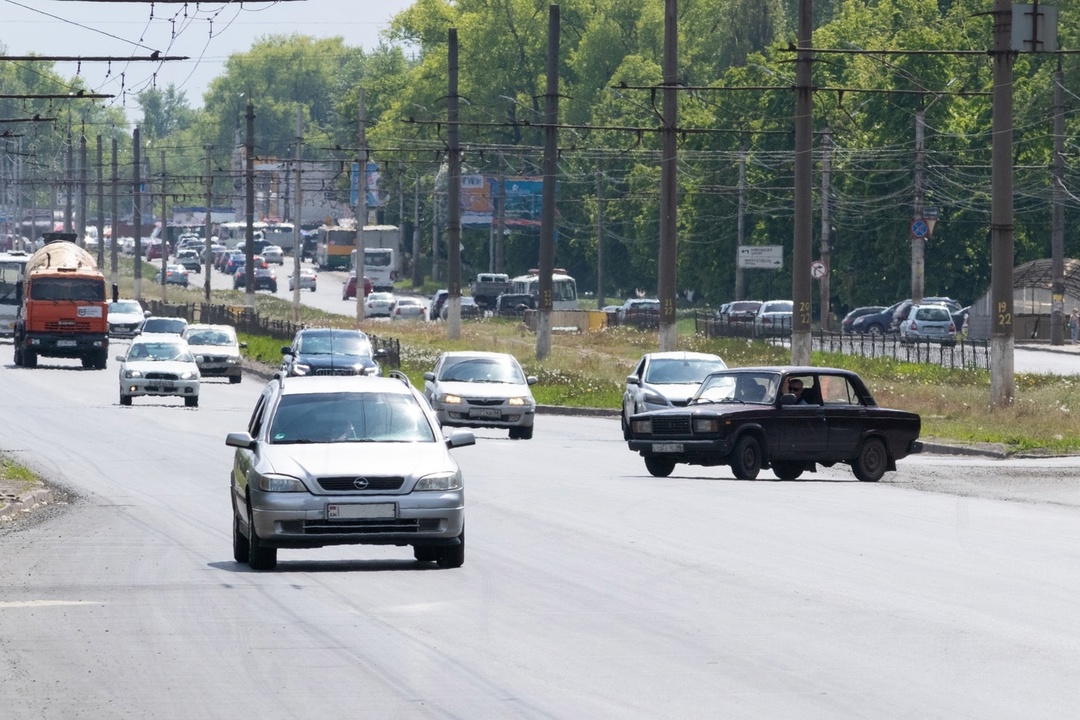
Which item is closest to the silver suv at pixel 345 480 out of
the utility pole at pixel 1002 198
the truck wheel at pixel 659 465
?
the truck wheel at pixel 659 465

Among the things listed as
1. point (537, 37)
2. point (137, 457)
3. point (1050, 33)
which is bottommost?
point (137, 457)

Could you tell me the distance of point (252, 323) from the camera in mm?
81688

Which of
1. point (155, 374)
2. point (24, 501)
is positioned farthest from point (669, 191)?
point (24, 501)

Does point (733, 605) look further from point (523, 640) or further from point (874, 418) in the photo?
point (874, 418)

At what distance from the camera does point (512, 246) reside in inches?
5492

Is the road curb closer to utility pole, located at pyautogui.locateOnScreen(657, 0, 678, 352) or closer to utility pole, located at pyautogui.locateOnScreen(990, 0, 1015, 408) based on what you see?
utility pole, located at pyautogui.locateOnScreen(990, 0, 1015, 408)

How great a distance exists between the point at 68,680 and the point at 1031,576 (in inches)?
307

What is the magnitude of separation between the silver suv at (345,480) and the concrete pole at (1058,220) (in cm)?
5649

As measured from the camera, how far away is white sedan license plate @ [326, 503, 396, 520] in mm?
15562

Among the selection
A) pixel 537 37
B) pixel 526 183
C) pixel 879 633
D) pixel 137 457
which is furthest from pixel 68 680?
pixel 537 37

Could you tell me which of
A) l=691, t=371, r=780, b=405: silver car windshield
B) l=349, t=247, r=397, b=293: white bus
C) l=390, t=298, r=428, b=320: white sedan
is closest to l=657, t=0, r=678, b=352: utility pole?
l=691, t=371, r=780, b=405: silver car windshield

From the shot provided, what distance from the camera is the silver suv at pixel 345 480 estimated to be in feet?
51.2

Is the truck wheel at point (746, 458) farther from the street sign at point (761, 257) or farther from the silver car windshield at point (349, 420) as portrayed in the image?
the street sign at point (761, 257)

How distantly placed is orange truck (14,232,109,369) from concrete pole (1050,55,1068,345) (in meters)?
32.3
